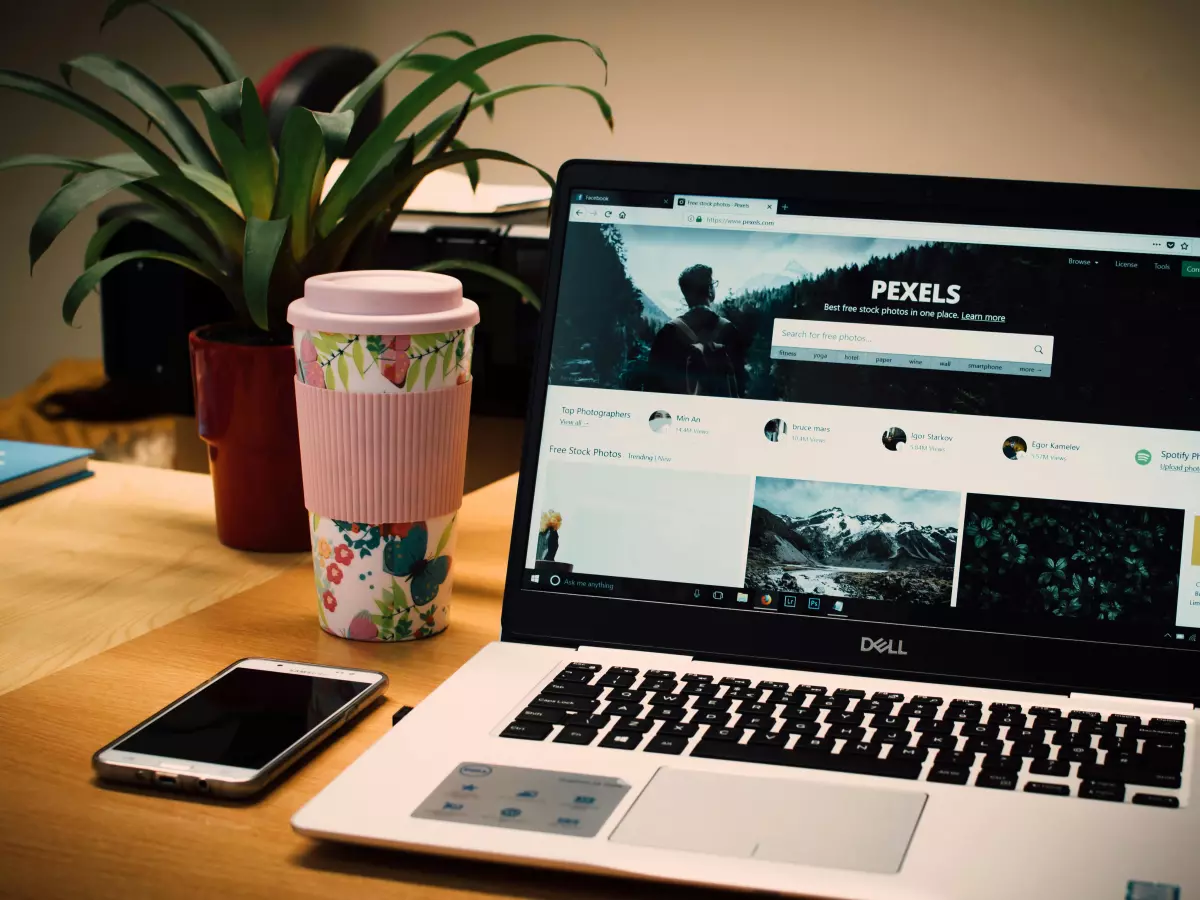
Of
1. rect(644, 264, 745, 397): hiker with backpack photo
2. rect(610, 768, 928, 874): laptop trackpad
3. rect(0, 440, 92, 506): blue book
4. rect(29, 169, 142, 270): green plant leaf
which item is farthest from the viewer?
rect(0, 440, 92, 506): blue book

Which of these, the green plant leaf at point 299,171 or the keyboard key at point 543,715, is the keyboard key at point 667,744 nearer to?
the keyboard key at point 543,715

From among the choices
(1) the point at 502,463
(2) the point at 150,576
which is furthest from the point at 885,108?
(2) the point at 150,576

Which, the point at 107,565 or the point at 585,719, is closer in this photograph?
the point at 585,719

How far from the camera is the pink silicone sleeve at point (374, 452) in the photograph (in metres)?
0.78

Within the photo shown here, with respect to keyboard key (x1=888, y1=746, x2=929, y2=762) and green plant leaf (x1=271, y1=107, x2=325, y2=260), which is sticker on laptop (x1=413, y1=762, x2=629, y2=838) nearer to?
keyboard key (x1=888, y1=746, x2=929, y2=762)

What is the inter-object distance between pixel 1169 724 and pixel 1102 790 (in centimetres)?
9

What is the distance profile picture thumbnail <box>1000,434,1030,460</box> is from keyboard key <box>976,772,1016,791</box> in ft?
0.65

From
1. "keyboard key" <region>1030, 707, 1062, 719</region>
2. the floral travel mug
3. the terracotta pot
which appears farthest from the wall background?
"keyboard key" <region>1030, 707, 1062, 719</region>

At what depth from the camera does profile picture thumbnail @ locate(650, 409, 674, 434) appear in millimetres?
743

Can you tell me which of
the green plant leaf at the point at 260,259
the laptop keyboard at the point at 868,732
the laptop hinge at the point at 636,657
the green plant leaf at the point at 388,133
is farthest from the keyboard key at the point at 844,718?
the green plant leaf at the point at 388,133

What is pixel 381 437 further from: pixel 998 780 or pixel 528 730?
pixel 998 780

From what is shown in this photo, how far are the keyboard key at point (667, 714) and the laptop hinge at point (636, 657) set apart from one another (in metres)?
0.06

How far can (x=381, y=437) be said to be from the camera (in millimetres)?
785

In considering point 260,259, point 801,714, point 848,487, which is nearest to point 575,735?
point 801,714
